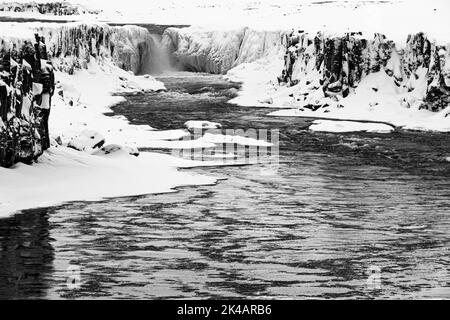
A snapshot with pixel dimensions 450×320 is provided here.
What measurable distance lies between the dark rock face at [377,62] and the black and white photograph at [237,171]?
11 cm

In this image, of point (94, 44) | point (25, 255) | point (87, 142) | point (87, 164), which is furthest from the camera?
point (94, 44)

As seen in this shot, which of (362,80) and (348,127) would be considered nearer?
(348,127)

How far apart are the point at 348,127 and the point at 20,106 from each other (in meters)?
24.0

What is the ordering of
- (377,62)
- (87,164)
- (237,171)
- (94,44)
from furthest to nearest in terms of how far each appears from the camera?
(94,44) → (377,62) → (237,171) → (87,164)

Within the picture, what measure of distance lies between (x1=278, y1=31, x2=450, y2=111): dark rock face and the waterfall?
87.5ft

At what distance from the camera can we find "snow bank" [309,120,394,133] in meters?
48.6

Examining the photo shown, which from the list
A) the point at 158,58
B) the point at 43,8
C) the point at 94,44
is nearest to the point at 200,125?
the point at 94,44

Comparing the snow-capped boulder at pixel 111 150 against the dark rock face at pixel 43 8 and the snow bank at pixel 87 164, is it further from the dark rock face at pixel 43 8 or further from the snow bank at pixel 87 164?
the dark rock face at pixel 43 8

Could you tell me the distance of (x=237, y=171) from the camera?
3525cm

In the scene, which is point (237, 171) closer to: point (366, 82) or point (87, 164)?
point (87, 164)

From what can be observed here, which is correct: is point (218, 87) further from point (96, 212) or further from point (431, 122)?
point (96, 212)

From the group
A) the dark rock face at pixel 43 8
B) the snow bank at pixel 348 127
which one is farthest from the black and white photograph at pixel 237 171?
the dark rock face at pixel 43 8

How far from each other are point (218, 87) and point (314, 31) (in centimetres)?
893

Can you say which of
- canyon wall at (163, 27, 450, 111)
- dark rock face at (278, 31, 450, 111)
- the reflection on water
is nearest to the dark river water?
the reflection on water
